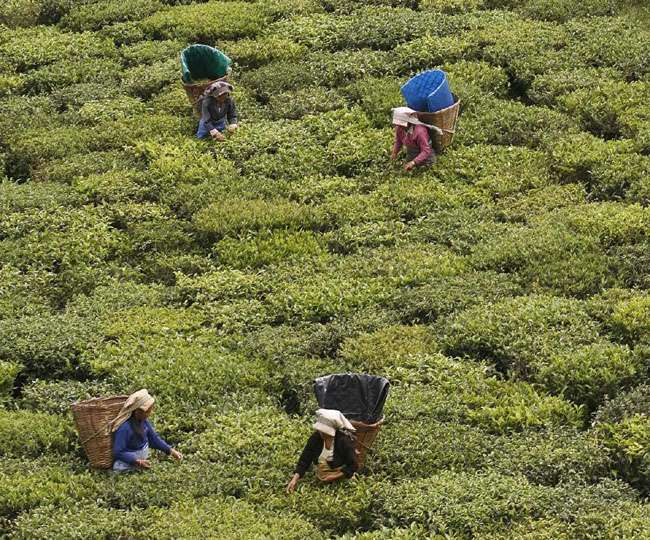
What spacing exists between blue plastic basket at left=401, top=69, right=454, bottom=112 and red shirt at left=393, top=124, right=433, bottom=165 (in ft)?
0.95

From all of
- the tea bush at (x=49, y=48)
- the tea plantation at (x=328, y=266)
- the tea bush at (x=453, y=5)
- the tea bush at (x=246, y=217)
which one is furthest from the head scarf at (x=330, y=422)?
the tea bush at (x=453, y=5)

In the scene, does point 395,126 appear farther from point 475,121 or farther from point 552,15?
point 552,15

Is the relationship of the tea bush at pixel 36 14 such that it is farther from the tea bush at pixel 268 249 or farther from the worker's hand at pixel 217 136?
the tea bush at pixel 268 249

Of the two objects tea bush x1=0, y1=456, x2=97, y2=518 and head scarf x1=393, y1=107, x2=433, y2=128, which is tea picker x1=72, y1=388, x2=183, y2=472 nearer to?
tea bush x1=0, y1=456, x2=97, y2=518

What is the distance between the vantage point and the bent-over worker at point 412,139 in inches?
827

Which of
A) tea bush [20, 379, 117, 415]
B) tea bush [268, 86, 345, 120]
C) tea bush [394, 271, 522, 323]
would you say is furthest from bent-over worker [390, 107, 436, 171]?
tea bush [20, 379, 117, 415]

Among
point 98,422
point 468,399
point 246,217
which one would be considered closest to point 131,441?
point 98,422

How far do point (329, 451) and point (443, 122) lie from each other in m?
7.23

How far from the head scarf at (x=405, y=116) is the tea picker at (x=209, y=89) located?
2.52 meters

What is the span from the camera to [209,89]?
22.0 metres

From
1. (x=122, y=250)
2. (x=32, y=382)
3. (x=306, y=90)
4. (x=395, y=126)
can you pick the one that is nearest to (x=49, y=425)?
(x=32, y=382)

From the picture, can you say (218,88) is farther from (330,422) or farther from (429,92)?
(330,422)

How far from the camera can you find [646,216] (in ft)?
64.5

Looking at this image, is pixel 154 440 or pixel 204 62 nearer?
pixel 154 440
